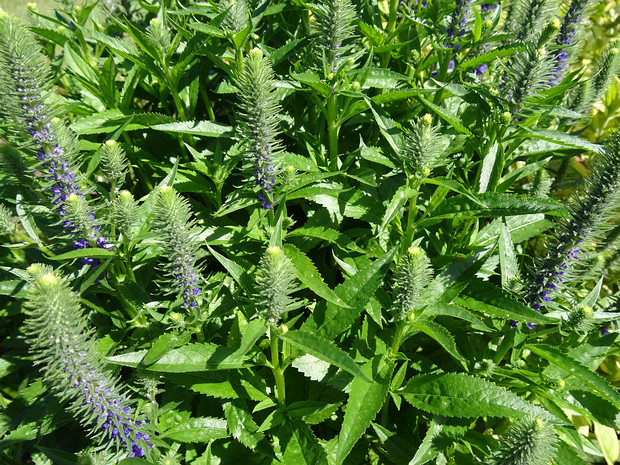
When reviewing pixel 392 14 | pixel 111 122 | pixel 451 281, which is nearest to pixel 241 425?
pixel 451 281

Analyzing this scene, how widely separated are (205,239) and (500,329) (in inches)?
73.3

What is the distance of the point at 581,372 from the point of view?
258 cm

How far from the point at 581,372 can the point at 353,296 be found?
1.34m

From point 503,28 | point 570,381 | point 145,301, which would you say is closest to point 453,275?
point 570,381

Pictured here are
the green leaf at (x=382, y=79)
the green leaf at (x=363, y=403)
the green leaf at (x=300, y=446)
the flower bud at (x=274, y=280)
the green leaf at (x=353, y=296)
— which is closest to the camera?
the flower bud at (x=274, y=280)

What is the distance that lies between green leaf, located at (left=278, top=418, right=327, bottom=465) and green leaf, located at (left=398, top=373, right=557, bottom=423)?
594 millimetres

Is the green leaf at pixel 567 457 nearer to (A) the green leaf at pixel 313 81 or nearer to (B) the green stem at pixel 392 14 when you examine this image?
(A) the green leaf at pixel 313 81

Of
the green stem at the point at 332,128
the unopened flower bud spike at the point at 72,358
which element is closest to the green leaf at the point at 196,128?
the green stem at the point at 332,128

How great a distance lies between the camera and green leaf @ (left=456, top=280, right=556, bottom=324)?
2.42 meters

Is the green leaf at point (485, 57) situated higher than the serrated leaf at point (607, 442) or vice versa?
the green leaf at point (485, 57)

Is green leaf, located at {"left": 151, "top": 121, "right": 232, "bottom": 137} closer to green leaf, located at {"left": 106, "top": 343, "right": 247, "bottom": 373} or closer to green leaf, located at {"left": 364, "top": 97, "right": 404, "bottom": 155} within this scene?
green leaf, located at {"left": 364, "top": 97, "right": 404, "bottom": 155}

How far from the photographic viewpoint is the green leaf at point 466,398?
7.92ft

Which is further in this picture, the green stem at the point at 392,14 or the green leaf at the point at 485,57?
the green stem at the point at 392,14

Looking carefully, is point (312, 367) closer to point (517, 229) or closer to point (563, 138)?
point (517, 229)
